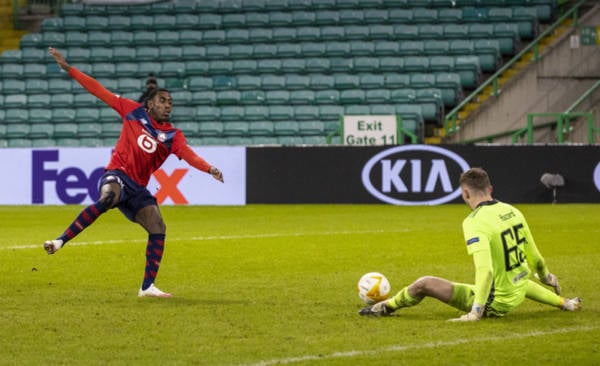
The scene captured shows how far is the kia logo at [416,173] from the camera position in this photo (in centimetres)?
2495

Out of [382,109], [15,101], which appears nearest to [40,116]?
[15,101]

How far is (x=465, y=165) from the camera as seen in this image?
24.9m

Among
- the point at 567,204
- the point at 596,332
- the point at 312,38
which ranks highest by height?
the point at 312,38

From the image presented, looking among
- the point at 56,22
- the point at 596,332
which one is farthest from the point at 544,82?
the point at 596,332

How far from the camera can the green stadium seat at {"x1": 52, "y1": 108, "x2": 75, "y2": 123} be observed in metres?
31.8

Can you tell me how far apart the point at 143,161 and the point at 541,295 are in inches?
145

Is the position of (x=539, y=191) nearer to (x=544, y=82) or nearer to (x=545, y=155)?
(x=545, y=155)

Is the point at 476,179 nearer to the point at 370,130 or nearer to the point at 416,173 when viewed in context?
the point at 416,173

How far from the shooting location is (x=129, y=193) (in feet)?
33.5

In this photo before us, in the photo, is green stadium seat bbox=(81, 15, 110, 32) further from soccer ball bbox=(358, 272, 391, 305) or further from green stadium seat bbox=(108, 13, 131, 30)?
soccer ball bbox=(358, 272, 391, 305)

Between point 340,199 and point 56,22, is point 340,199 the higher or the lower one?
the lower one

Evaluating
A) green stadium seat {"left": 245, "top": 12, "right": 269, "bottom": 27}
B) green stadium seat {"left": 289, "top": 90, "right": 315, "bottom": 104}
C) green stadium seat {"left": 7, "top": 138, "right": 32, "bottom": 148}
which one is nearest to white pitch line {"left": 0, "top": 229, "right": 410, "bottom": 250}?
green stadium seat {"left": 289, "top": 90, "right": 315, "bottom": 104}

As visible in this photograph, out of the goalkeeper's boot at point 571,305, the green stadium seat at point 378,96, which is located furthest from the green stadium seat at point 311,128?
the goalkeeper's boot at point 571,305

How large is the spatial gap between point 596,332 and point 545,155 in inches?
682
